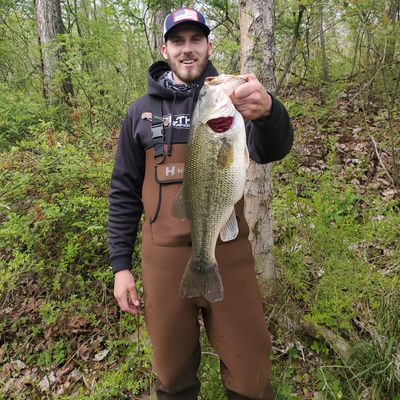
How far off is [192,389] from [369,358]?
1.35 meters

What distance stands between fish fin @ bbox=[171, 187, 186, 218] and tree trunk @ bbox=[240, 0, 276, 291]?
1.22 metres

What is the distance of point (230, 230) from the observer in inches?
75.8

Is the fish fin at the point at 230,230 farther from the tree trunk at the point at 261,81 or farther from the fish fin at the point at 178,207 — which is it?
the tree trunk at the point at 261,81

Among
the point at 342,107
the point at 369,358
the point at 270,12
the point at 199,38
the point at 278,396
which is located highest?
the point at 270,12

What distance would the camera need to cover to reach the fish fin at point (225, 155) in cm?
163

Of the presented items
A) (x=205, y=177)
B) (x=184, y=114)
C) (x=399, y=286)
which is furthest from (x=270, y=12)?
(x=399, y=286)

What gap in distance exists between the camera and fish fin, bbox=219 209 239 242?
1.91 meters

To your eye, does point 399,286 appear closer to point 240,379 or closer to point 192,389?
point 240,379

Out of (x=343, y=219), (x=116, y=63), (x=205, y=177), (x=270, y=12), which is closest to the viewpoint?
(x=205, y=177)

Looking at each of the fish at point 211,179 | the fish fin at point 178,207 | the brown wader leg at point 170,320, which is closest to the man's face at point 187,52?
the fish at point 211,179

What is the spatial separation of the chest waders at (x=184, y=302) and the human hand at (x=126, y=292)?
185mm

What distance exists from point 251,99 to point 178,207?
65cm

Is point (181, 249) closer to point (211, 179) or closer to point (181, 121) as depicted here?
point (211, 179)

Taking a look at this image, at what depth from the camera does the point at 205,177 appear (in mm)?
1696
